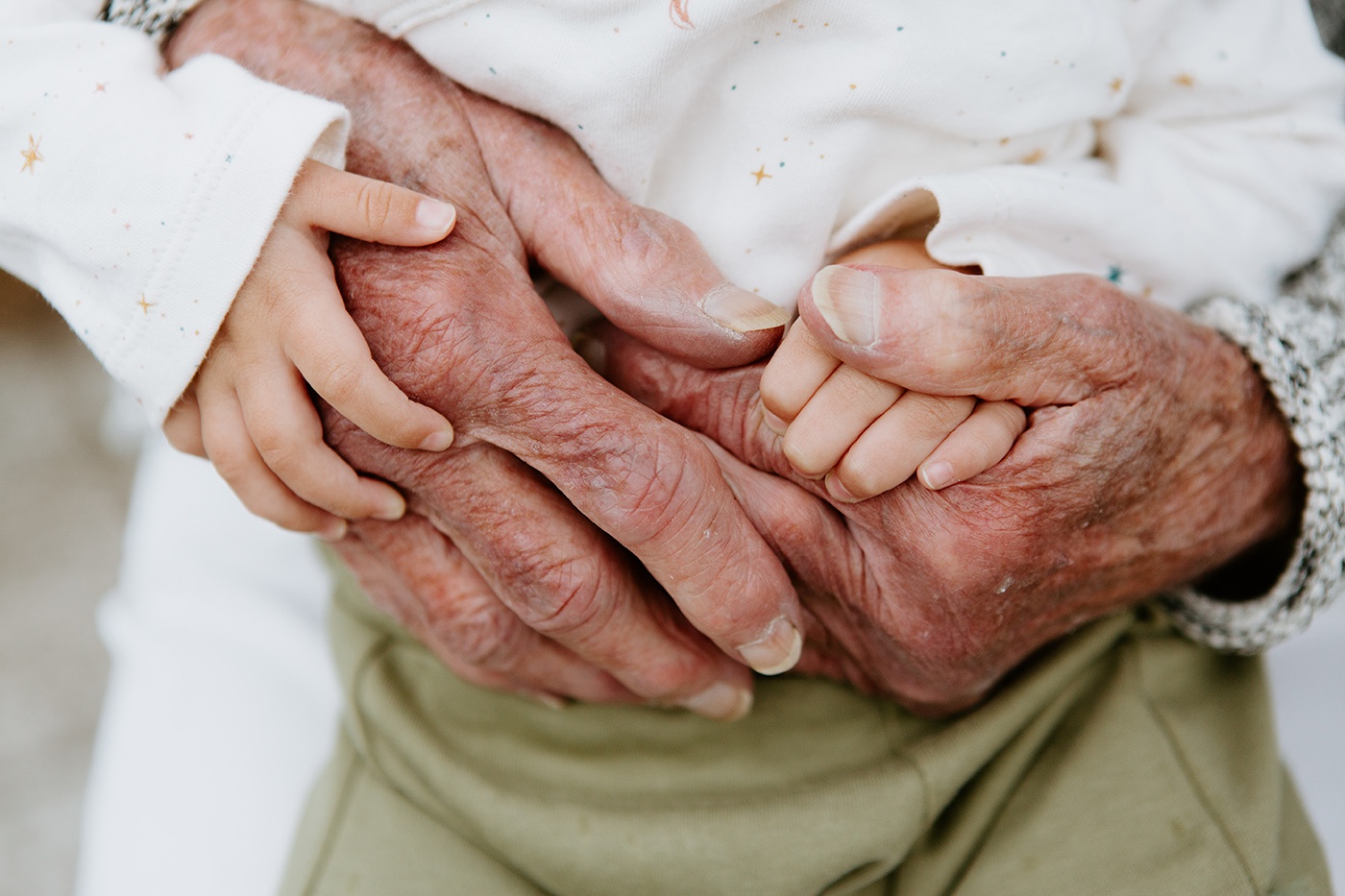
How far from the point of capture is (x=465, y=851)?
836 mm

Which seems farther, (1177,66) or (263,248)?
(1177,66)

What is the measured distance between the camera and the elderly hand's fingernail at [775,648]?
77 cm

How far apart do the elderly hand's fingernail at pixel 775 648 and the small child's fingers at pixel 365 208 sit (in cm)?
42

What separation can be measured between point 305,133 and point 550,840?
2.03 ft

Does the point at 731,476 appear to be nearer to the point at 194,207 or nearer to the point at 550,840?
the point at 550,840

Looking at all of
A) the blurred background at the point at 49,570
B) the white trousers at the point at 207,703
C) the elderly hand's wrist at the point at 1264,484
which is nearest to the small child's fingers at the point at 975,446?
the elderly hand's wrist at the point at 1264,484

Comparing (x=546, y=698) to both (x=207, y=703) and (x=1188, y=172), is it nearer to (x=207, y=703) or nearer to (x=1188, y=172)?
(x=207, y=703)

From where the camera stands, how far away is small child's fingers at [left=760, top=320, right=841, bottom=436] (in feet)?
2.28

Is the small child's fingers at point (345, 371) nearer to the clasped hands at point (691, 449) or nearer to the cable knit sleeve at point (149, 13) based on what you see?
the clasped hands at point (691, 449)

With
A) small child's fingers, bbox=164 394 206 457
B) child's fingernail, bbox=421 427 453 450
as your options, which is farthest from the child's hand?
small child's fingers, bbox=164 394 206 457

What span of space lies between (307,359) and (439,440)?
116mm

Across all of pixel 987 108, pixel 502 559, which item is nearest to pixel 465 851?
pixel 502 559

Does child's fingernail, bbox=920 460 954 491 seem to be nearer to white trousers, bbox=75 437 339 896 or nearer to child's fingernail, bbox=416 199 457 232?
child's fingernail, bbox=416 199 457 232

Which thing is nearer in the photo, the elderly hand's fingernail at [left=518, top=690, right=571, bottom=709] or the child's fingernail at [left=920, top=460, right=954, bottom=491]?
the child's fingernail at [left=920, top=460, right=954, bottom=491]
